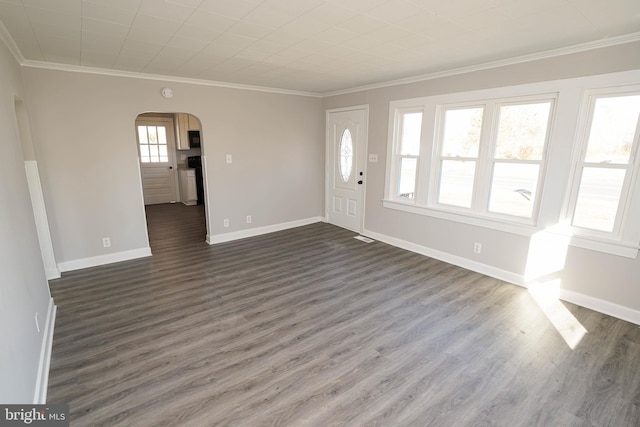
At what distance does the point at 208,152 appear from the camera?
15.4 ft

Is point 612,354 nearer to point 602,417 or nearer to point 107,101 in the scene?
point 602,417

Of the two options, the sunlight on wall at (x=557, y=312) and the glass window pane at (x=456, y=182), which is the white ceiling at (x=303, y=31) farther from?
the sunlight on wall at (x=557, y=312)

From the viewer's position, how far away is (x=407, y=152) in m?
4.64

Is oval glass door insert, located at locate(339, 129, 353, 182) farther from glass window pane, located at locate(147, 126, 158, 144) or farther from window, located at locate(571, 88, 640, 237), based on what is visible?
glass window pane, located at locate(147, 126, 158, 144)

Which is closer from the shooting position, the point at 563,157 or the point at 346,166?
the point at 563,157

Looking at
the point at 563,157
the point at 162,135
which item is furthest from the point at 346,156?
the point at 162,135

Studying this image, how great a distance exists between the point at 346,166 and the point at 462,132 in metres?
2.21

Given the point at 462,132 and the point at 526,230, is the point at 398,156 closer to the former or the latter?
the point at 462,132

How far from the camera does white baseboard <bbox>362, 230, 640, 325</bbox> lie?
2852 millimetres

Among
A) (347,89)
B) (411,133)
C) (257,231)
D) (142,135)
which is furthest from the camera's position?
(142,135)

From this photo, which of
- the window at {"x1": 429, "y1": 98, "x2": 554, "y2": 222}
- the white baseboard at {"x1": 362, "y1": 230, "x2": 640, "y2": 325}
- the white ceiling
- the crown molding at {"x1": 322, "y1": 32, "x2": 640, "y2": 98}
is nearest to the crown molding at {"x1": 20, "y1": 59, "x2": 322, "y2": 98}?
the white ceiling

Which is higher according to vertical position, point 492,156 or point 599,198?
point 492,156

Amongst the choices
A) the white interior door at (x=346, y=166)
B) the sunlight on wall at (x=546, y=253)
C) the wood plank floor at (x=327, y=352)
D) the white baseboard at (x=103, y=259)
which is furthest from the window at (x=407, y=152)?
the white baseboard at (x=103, y=259)

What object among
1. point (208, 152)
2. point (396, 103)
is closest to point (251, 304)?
point (208, 152)
